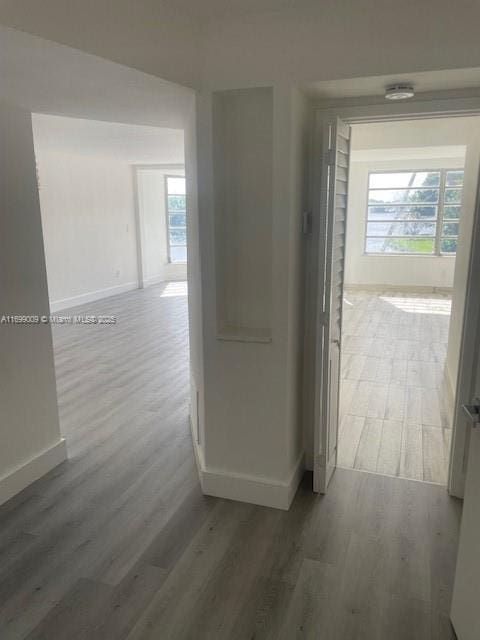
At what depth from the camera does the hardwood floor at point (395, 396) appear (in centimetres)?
306

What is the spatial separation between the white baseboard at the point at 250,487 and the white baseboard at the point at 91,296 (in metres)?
5.61

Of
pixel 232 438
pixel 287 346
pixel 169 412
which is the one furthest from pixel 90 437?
pixel 287 346

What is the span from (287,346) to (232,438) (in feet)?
2.03

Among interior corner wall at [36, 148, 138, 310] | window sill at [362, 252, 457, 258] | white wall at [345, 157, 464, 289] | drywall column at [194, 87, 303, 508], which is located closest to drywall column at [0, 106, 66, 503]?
drywall column at [194, 87, 303, 508]

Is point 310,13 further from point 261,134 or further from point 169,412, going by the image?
point 169,412

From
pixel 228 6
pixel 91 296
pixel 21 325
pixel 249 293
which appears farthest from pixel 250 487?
pixel 91 296

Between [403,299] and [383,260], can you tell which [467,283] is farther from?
[383,260]

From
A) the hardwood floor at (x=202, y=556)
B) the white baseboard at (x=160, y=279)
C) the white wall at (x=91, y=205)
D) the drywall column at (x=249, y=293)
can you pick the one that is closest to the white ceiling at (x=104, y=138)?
the white wall at (x=91, y=205)

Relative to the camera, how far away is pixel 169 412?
3.78m

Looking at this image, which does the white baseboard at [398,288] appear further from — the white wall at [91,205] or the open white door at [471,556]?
the open white door at [471,556]

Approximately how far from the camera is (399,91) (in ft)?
6.97

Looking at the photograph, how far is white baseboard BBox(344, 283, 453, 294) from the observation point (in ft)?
30.9

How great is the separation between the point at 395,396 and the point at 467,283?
1.84 metres

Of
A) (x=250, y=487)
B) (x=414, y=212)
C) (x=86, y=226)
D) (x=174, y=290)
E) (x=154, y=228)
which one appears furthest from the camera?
(x=154, y=228)
